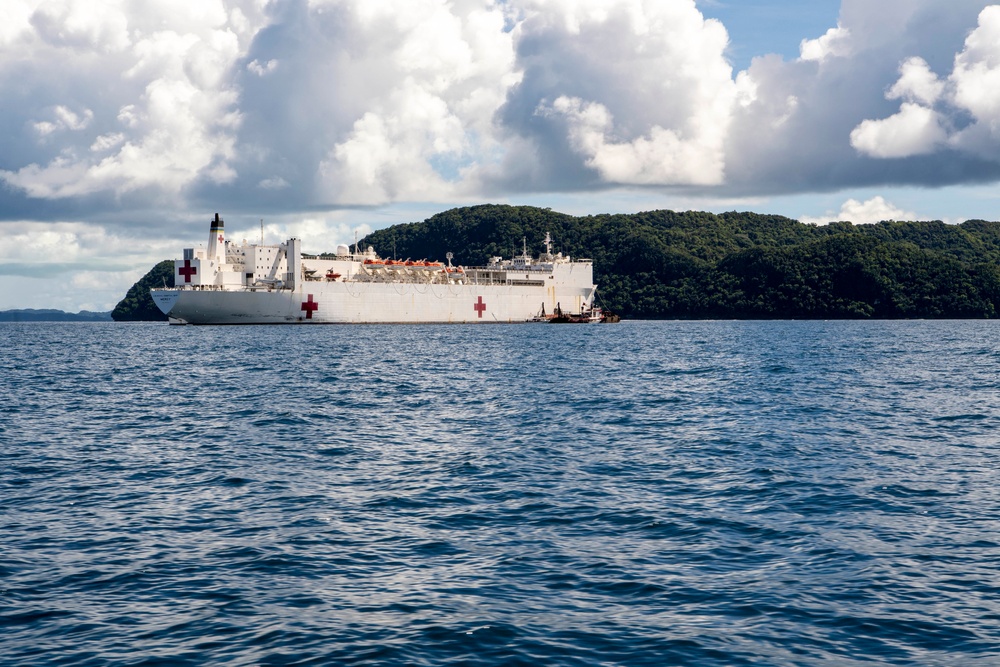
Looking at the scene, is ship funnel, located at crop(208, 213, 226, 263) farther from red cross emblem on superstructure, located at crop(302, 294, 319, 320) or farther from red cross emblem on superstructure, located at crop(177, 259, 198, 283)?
red cross emblem on superstructure, located at crop(302, 294, 319, 320)

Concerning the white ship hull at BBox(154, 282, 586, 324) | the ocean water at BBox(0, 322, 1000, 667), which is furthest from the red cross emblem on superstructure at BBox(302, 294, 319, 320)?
the ocean water at BBox(0, 322, 1000, 667)

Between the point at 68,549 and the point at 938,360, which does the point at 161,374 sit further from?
the point at 938,360

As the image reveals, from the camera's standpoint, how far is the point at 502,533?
13.3 meters

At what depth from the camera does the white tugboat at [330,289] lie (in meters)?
109

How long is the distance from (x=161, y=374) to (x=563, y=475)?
3258cm

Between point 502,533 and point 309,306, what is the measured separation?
100739 mm

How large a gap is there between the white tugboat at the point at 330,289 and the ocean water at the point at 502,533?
80341 millimetres

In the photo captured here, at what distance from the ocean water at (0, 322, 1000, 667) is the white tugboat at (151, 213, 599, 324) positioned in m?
80.3

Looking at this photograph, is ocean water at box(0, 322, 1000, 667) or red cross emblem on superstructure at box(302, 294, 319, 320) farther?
red cross emblem on superstructure at box(302, 294, 319, 320)

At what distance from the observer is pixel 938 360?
53844 mm

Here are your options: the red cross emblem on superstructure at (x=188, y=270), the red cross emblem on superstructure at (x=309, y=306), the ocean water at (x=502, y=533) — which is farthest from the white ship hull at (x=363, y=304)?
the ocean water at (x=502, y=533)

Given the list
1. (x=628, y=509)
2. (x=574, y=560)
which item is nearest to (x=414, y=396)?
(x=628, y=509)

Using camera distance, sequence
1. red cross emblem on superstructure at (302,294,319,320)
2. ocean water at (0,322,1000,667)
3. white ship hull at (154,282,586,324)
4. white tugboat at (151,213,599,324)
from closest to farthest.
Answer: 1. ocean water at (0,322,1000,667)
2. white ship hull at (154,282,586,324)
3. white tugboat at (151,213,599,324)
4. red cross emblem on superstructure at (302,294,319,320)

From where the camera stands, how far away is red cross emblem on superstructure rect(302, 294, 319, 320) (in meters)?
111
